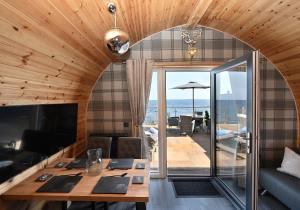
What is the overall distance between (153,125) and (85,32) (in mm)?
2260

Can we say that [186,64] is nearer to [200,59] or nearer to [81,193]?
[200,59]

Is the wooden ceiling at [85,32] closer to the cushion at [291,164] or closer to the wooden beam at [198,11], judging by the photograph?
the wooden beam at [198,11]

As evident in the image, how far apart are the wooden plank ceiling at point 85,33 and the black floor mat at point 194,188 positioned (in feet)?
6.80

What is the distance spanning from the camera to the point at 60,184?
1949 millimetres

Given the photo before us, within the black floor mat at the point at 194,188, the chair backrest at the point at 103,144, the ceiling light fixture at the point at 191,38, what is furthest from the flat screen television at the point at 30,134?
the ceiling light fixture at the point at 191,38

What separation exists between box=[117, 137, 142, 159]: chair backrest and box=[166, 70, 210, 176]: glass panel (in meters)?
1.00

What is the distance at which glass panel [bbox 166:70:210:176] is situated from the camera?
163 inches

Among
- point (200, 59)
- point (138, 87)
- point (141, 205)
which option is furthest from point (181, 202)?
point (200, 59)

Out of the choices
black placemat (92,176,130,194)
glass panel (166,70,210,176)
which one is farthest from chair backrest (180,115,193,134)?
black placemat (92,176,130,194)

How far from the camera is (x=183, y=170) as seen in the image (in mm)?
4180

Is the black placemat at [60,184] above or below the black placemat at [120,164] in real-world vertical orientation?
below

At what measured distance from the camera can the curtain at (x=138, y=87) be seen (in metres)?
3.71

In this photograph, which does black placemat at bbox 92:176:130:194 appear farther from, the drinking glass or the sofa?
the sofa

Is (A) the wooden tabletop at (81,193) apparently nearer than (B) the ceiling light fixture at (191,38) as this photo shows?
Yes
